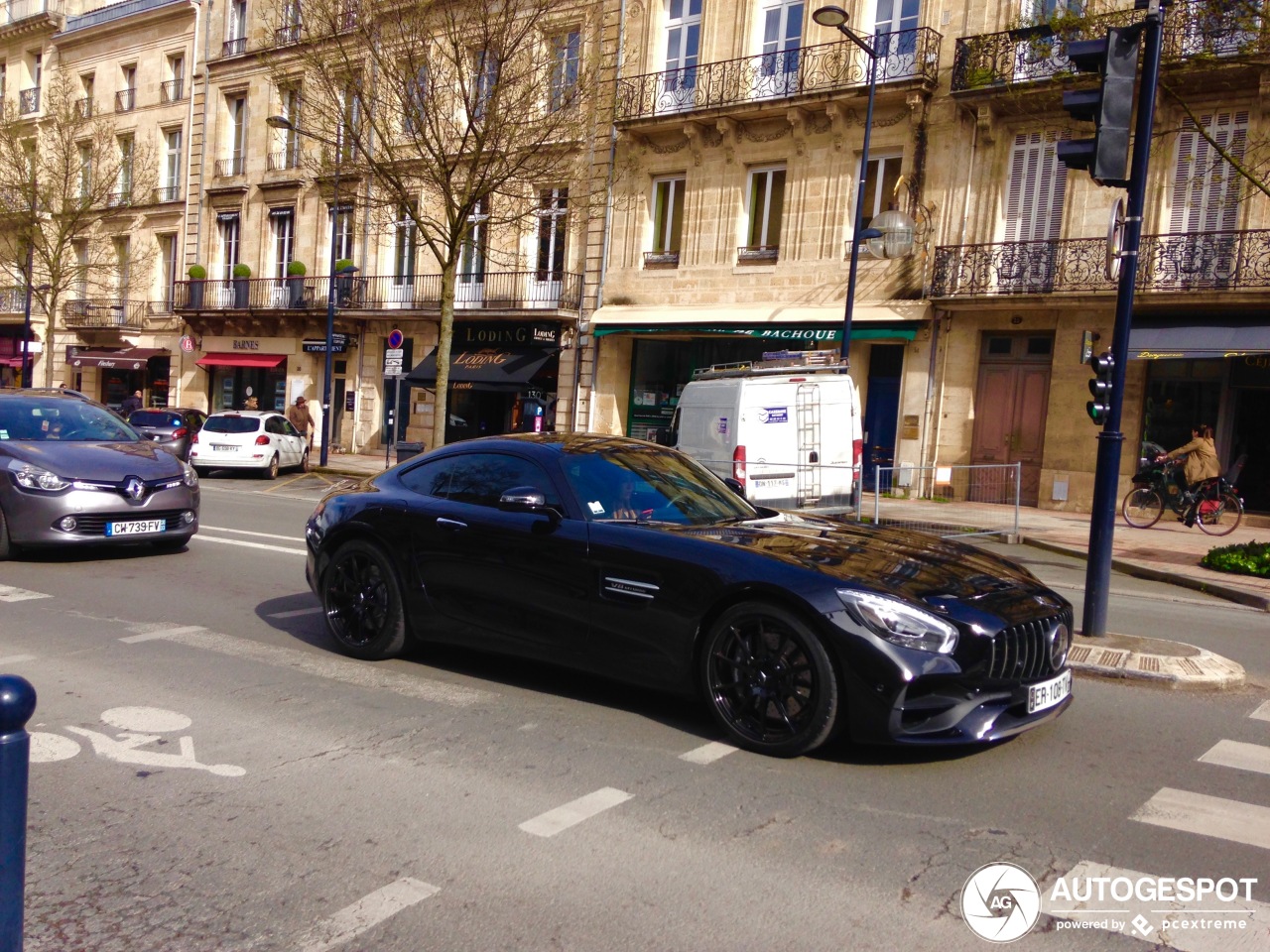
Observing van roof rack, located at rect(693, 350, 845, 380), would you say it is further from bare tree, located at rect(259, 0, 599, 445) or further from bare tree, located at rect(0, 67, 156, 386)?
bare tree, located at rect(0, 67, 156, 386)

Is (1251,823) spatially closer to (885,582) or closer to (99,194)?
(885,582)

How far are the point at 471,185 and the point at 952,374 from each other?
10.2m

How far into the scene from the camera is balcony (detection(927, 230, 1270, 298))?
18.3 m

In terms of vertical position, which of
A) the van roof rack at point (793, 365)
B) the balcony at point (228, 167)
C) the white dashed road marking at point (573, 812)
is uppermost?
the balcony at point (228, 167)

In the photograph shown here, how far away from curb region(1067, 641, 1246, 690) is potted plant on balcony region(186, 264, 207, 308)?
34133 millimetres

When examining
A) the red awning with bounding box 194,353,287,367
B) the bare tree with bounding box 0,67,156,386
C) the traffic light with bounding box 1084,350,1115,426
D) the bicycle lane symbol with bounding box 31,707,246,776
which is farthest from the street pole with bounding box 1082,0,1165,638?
the bare tree with bounding box 0,67,156,386

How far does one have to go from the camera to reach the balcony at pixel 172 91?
37250mm

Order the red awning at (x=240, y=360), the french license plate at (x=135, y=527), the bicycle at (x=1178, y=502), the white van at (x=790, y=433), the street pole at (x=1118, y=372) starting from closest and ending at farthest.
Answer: the street pole at (x=1118, y=372), the french license plate at (x=135, y=527), the white van at (x=790, y=433), the bicycle at (x=1178, y=502), the red awning at (x=240, y=360)

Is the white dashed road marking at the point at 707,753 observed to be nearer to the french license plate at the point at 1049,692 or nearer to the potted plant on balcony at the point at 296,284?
the french license plate at the point at 1049,692

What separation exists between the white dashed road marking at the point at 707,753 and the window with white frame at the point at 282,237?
31815 mm

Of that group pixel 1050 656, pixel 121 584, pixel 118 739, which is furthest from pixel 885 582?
pixel 121 584

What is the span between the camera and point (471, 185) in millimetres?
20938

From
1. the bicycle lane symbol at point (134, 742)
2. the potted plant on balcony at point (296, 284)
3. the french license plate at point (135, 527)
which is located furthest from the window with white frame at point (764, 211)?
the bicycle lane symbol at point (134, 742)

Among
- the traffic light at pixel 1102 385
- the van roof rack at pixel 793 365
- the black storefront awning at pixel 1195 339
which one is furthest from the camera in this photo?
the black storefront awning at pixel 1195 339
